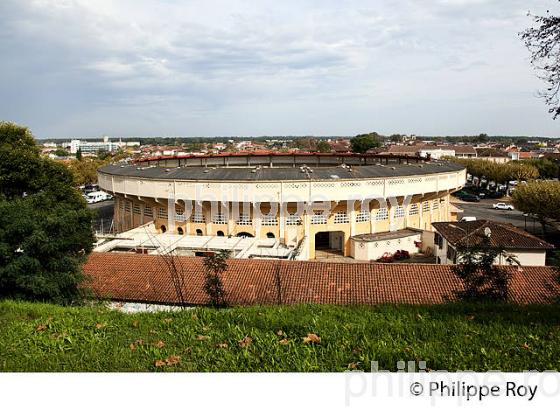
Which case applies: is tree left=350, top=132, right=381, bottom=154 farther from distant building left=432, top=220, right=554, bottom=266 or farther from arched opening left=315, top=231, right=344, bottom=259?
distant building left=432, top=220, right=554, bottom=266

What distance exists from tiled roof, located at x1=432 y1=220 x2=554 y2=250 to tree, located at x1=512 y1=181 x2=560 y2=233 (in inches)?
485

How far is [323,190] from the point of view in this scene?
2491 cm

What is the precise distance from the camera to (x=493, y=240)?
2002cm

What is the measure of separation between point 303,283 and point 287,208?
13013 mm

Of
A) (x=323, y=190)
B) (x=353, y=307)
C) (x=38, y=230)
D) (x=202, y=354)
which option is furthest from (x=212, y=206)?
(x=202, y=354)

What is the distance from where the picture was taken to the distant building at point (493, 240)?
19.9m

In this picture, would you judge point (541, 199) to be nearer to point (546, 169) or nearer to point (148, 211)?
point (148, 211)

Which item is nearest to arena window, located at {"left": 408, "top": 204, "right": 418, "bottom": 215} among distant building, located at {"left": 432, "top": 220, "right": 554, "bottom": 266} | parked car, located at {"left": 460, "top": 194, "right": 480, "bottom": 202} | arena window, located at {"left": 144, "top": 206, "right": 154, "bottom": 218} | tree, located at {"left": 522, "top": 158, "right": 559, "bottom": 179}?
distant building, located at {"left": 432, "top": 220, "right": 554, "bottom": 266}

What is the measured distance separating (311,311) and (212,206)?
19330 mm

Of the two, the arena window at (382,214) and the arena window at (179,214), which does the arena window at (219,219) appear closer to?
the arena window at (179,214)

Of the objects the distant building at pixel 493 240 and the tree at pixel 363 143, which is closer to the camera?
the distant building at pixel 493 240

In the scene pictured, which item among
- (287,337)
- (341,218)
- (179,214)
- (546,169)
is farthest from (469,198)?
(287,337)

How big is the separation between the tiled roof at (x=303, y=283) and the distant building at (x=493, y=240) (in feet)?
17.9

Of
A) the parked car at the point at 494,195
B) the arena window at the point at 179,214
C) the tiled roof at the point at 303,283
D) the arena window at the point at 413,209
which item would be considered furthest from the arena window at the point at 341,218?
the parked car at the point at 494,195
